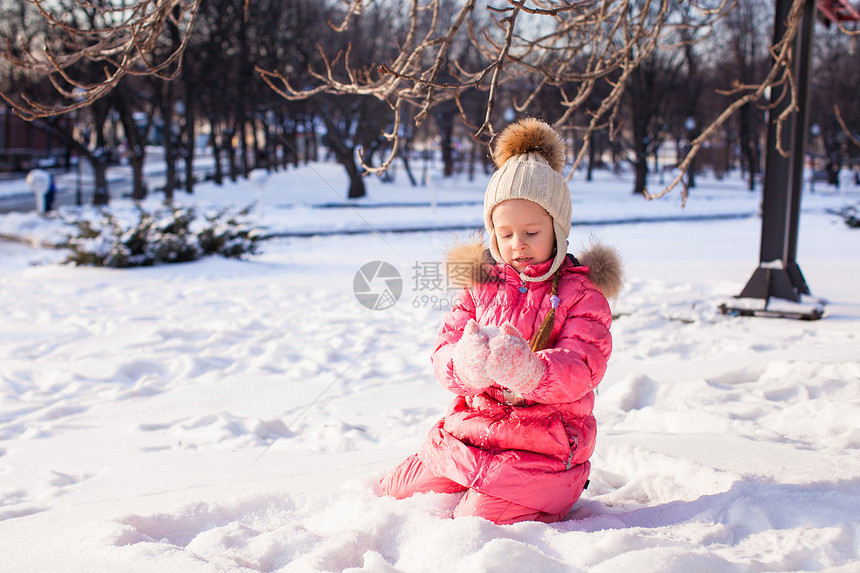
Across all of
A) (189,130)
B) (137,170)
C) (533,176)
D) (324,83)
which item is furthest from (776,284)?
(189,130)

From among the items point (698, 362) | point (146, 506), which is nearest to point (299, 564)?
point (146, 506)

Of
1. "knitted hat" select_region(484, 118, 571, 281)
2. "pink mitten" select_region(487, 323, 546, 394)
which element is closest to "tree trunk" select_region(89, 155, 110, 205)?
"knitted hat" select_region(484, 118, 571, 281)

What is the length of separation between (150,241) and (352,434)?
6433 millimetres

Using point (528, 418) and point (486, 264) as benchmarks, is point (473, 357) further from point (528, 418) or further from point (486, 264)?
point (486, 264)

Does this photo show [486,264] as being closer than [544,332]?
No

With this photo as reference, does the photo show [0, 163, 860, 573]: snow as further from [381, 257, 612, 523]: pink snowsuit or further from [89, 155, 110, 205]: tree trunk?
[89, 155, 110, 205]: tree trunk

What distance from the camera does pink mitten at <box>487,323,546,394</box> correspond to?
1.95 meters

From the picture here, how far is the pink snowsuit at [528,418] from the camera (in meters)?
2.11

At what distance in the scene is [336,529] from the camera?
7.07 feet

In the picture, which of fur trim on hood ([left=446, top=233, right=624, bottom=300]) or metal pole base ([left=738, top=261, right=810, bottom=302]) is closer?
fur trim on hood ([left=446, top=233, right=624, bottom=300])

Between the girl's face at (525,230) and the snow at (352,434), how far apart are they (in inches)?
16.8

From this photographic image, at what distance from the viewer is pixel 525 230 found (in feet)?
7.27

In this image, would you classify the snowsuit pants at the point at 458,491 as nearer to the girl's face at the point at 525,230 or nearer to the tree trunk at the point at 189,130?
the girl's face at the point at 525,230

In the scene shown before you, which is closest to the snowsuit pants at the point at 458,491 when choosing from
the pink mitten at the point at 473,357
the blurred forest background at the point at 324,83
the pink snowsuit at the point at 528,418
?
the pink snowsuit at the point at 528,418
